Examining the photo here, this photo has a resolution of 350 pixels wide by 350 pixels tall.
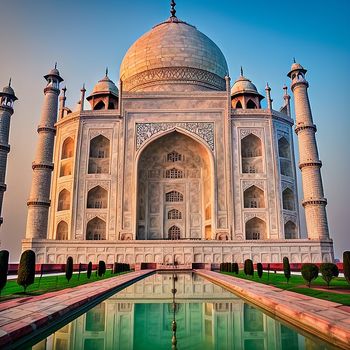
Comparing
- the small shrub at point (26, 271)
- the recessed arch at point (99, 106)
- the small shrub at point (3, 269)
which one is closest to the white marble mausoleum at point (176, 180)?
the recessed arch at point (99, 106)

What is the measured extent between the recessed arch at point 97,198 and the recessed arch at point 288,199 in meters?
8.31

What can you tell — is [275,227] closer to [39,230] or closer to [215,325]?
[39,230]

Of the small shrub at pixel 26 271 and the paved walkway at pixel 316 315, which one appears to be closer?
the paved walkway at pixel 316 315

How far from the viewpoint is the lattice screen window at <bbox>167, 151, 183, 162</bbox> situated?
18.0 meters

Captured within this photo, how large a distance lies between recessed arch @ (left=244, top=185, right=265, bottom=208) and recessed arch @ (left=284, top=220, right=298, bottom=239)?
5.13ft

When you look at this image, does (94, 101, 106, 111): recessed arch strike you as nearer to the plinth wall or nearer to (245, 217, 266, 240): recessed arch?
the plinth wall

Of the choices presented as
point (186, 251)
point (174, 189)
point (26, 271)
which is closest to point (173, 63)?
point (174, 189)

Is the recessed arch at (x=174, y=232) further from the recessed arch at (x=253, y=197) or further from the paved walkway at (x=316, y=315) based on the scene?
the paved walkway at (x=316, y=315)

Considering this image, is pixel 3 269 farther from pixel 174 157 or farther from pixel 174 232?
pixel 174 157

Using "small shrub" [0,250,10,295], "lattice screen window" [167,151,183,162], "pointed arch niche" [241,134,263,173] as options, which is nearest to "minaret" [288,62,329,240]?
"pointed arch niche" [241,134,263,173]

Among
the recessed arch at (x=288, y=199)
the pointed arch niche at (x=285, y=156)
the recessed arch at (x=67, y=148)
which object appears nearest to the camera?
the recessed arch at (x=288, y=199)

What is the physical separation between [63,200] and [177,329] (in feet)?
49.3

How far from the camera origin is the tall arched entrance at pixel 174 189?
1709 cm

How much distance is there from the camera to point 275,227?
1525 centimetres
